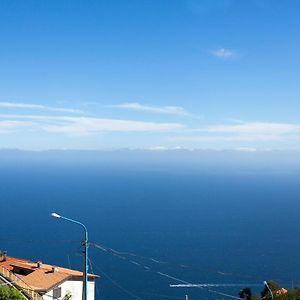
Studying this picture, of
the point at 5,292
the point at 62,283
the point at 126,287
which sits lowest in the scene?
the point at 126,287

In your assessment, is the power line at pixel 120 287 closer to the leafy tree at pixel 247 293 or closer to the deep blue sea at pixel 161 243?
the deep blue sea at pixel 161 243

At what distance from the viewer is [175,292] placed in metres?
76.5

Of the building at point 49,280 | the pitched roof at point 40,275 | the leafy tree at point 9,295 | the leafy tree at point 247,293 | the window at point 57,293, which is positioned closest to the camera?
the leafy tree at point 9,295

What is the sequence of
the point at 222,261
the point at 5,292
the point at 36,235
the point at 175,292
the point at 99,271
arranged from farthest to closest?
1. the point at 36,235
2. the point at 222,261
3. the point at 99,271
4. the point at 175,292
5. the point at 5,292

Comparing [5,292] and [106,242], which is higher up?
[5,292]

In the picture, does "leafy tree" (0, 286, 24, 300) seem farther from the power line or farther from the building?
the power line

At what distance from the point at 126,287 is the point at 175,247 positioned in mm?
35052

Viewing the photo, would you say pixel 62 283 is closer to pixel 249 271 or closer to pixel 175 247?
pixel 249 271

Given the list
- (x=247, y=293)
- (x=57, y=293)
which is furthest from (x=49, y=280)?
(x=247, y=293)

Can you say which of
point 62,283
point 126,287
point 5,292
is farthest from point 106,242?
point 5,292

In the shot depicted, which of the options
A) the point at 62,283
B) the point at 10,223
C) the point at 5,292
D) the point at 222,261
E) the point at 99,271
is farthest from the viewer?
the point at 10,223

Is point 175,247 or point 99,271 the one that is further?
point 175,247

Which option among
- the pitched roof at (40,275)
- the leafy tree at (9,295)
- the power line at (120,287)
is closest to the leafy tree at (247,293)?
the pitched roof at (40,275)

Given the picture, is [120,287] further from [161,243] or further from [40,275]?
[40,275]
